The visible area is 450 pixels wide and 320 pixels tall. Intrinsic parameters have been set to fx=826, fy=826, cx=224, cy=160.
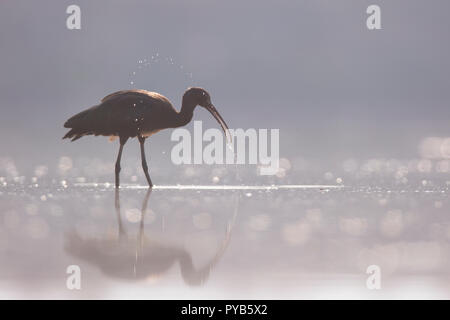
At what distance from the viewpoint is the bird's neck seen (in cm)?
1273

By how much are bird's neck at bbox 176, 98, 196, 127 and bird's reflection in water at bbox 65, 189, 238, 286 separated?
19.4 ft

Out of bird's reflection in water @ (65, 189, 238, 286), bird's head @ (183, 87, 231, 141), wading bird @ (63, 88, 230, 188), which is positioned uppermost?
bird's head @ (183, 87, 231, 141)

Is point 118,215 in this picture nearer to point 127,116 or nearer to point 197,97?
point 127,116

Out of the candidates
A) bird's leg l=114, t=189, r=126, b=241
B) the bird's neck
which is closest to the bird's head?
the bird's neck

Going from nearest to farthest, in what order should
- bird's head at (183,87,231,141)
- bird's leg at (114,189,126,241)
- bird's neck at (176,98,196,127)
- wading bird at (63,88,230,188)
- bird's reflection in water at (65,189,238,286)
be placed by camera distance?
bird's reflection in water at (65,189,238,286)
bird's leg at (114,189,126,241)
wading bird at (63,88,230,188)
bird's neck at (176,98,196,127)
bird's head at (183,87,231,141)

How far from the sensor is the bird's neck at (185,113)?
12.7 metres

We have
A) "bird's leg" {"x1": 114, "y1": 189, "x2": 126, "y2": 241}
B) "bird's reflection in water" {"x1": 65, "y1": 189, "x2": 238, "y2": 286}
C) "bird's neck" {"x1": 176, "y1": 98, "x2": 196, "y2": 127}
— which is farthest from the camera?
"bird's neck" {"x1": 176, "y1": 98, "x2": 196, "y2": 127}

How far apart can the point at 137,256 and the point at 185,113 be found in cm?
729

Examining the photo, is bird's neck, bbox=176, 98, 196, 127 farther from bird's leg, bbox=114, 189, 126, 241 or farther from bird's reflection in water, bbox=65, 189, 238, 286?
bird's reflection in water, bbox=65, 189, 238, 286

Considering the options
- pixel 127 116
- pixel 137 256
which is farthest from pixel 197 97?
pixel 137 256

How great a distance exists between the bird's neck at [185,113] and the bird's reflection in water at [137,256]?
590 cm

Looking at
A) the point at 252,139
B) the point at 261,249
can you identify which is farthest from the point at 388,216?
the point at 252,139
